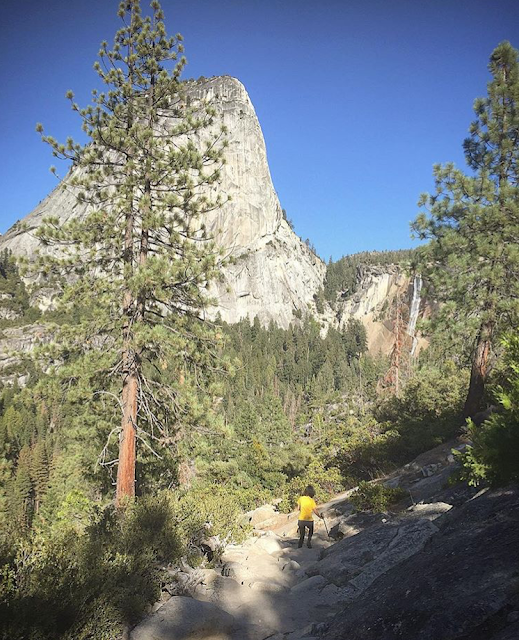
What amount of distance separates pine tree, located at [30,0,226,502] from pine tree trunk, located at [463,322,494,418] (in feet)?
25.2

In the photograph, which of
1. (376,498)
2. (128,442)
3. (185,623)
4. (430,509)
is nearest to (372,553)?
(430,509)

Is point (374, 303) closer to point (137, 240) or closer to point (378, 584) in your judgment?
point (137, 240)

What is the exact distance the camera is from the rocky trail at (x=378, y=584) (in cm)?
271

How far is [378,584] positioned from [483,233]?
994cm

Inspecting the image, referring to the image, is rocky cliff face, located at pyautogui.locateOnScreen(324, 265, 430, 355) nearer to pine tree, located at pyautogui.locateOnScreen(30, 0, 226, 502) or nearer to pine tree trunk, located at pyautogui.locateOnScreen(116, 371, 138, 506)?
pine tree, located at pyautogui.locateOnScreen(30, 0, 226, 502)

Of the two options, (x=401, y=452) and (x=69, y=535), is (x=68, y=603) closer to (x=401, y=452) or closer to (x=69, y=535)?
(x=69, y=535)

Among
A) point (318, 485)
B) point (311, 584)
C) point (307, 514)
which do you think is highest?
point (307, 514)

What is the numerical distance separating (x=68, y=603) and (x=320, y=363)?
318ft

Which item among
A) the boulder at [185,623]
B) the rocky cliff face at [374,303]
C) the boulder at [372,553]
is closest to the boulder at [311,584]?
the boulder at [372,553]

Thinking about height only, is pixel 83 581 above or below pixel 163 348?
below

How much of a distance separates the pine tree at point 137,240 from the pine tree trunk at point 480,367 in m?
7.68

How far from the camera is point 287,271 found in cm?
12888

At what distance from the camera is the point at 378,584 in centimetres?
422

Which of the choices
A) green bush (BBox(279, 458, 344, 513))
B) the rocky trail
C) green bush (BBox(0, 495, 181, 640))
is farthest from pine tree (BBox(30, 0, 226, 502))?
green bush (BBox(279, 458, 344, 513))
